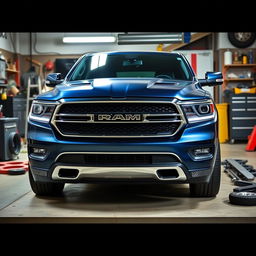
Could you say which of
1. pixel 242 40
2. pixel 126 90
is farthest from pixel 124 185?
pixel 242 40

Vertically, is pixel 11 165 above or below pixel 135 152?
below

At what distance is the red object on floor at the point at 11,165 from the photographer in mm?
5985

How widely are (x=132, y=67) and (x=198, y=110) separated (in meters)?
1.19

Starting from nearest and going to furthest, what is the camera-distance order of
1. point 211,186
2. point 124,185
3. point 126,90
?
point 126,90 < point 211,186 < point 124,185

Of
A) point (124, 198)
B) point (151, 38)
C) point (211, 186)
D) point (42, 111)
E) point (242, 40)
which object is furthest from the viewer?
point (242, 40)

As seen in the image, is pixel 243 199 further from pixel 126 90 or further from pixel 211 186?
pixel 126 90

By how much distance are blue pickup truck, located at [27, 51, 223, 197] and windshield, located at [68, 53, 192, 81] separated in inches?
29.8

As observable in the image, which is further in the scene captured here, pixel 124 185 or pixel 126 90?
pixel 124 185

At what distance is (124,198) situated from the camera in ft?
13.5
